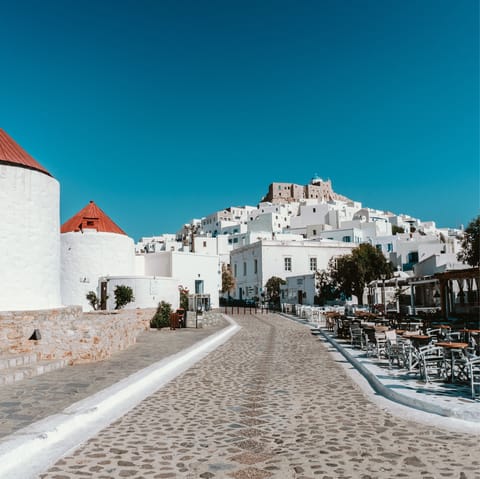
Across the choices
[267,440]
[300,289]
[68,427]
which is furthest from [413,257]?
[68,427]

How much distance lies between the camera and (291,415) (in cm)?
635

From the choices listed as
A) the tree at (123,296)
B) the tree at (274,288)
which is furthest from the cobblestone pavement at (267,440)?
the tree at (274,288)

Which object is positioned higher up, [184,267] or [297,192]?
[297,192]

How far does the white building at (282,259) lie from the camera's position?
156 feet

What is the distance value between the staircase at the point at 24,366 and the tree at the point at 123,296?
13.3 meters

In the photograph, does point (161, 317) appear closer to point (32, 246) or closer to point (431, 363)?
point (32, 246)

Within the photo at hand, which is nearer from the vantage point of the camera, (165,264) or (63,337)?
(63,337)

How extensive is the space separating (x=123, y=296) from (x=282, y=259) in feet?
85.9

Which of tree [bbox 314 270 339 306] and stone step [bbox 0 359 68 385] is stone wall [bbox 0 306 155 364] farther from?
tree [bbox 314 270 339 306]

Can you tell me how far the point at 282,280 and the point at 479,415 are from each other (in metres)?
40.8

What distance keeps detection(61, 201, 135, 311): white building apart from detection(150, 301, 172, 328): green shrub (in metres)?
4.92

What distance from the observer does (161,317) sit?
23.7m

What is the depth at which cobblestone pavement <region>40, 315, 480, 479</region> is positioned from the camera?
436 centimetres

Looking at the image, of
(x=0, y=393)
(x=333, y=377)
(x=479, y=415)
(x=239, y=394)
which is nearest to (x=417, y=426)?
(x=479, y=415)
